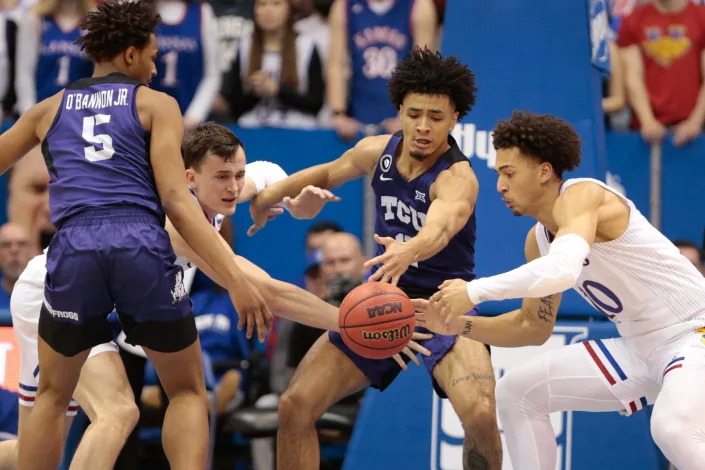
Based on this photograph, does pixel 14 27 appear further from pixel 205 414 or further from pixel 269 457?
pixel 205 414

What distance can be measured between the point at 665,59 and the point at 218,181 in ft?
14.5

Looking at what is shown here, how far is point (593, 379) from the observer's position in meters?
6.09

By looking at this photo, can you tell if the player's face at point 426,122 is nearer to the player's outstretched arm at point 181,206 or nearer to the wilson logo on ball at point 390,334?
the wilson logo on ball at point 390,334

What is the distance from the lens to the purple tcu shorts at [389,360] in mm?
Result: 6289

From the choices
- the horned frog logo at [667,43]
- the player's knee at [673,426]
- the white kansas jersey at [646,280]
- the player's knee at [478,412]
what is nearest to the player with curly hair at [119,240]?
the player's knee at [478,412]

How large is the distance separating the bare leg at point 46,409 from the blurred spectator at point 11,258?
9.61 ft

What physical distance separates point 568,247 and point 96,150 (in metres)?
2.12

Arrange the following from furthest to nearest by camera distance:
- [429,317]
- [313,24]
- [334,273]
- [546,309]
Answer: [313,24] → [334,273] → [546,309] → [429,317]

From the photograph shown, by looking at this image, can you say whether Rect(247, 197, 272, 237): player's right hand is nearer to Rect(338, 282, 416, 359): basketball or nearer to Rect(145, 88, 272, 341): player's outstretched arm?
Rect(338, 282, 416, 359): basketball

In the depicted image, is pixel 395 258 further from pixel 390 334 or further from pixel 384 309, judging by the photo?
pixel 390 334

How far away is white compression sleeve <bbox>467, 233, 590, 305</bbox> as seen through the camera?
532cm

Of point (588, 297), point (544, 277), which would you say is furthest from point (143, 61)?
point (588, 297)

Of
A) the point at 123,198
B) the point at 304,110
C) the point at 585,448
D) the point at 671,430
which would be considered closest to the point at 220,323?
the point at 304,110

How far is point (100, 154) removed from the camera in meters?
5.38
